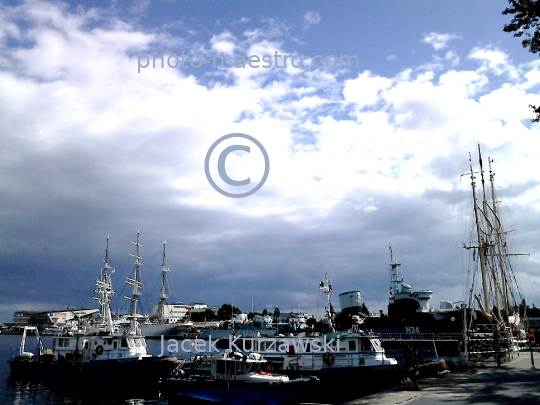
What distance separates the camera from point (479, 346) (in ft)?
102

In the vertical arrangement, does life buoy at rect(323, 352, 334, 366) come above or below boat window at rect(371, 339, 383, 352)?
below

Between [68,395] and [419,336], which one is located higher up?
[419,336]

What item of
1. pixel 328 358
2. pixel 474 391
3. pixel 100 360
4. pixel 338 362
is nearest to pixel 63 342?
pixel 100 360

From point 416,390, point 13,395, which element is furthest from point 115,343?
point 416,390

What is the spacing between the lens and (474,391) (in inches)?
669

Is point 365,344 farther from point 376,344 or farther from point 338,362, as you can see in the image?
point 338,362

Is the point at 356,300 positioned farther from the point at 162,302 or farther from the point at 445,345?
the point at 162,302

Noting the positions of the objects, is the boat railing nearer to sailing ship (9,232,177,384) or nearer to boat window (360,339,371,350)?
boat window (360,339,371,350)

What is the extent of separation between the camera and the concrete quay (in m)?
15.0

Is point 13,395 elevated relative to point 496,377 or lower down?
lower down

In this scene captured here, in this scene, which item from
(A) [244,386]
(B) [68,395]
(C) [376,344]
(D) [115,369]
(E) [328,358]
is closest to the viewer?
(A) [244,386]

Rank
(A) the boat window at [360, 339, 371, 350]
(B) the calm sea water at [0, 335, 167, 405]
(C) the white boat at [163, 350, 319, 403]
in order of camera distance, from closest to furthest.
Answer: (C) the white boat at [163, 350, 319, 403] < (A) the boat window at [360, 339, 371, 350] < (B) the calm sea water at [0, 335, 167, 405]

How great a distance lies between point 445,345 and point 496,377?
38520mm

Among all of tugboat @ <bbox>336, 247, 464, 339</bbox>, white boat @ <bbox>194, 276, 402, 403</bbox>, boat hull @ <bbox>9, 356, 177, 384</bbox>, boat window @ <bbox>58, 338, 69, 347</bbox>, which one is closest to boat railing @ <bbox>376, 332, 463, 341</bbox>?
tugboat @ <bbox>336, 247, 464, 339</bbox>
